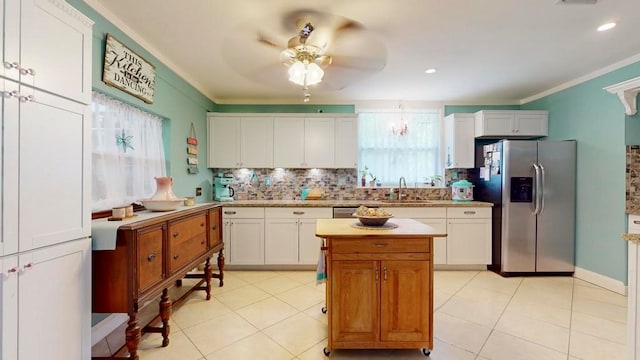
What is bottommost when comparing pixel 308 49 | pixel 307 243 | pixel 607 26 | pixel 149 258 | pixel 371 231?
pixel 307 243

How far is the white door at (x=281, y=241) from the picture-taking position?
12.1 ft

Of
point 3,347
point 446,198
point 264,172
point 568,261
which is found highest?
point 264,172

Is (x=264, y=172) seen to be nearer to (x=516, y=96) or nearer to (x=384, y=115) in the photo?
(x=384, y=115)

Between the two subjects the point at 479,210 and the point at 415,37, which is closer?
the point at 415,37

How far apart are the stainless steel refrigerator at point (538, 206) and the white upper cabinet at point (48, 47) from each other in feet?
13.7

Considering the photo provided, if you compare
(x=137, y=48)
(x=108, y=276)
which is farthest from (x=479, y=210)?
(x=137, y=48)

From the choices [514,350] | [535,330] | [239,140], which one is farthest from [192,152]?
[535,330]

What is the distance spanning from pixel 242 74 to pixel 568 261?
468 centimetres

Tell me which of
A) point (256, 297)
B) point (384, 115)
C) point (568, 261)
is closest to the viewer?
point (256, 297)

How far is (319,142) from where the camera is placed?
408 cm

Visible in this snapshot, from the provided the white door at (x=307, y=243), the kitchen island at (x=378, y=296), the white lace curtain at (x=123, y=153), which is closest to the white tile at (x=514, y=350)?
the kitchen island at (x=378, y=296)

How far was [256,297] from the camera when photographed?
113 inches

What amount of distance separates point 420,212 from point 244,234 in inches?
94.6

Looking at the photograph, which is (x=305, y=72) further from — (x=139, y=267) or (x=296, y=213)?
(x=296, y=213)
